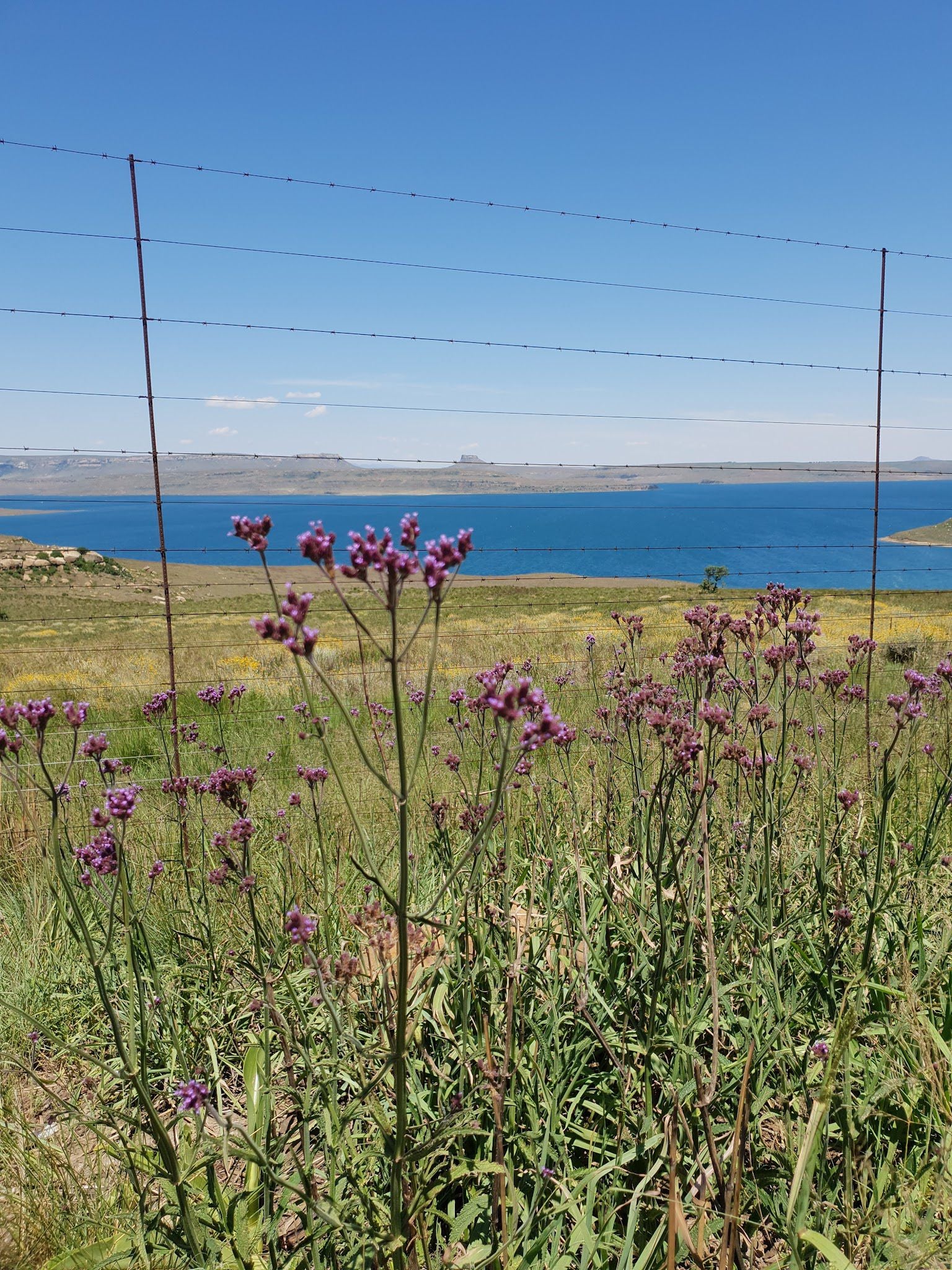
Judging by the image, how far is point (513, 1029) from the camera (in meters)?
2.24

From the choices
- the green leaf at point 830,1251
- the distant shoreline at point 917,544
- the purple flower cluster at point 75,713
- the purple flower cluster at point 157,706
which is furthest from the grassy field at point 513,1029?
the distant shoreline at point 917,544

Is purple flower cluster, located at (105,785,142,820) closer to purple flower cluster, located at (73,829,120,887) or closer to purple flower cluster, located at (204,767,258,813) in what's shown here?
purple flower cluster, located at (73,829,120,887)

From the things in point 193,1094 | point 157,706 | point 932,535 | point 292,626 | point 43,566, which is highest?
point 292,626

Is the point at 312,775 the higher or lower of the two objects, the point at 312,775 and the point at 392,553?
the lower

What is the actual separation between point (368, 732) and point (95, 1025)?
140 inches

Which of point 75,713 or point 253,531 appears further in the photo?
point 75,713

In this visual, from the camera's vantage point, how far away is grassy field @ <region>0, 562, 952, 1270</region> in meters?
1.76

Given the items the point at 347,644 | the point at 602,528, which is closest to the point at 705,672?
the point at 347,644

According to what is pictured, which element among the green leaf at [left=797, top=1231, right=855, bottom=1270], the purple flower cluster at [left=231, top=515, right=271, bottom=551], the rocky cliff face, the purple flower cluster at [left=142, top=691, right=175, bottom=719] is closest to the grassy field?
the green leaf at [left=797, top=1231, right=855, bottom=1270]

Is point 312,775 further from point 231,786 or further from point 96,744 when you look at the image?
point 96,744

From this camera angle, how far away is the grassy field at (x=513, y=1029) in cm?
176

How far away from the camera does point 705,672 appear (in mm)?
2404

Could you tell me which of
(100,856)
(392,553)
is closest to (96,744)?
(100,856)

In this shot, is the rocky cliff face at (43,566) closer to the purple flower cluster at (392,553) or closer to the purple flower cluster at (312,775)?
the purple flower cluster at (312,775)
